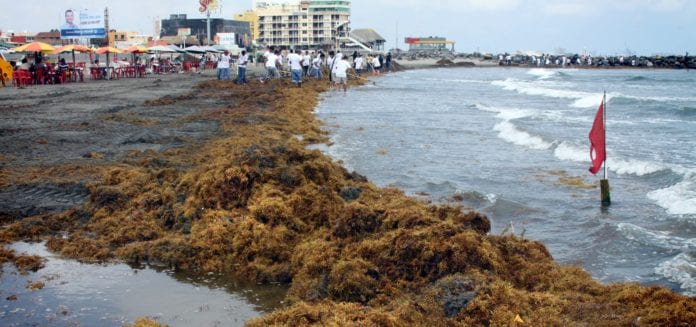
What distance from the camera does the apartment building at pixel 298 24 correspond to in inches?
4914

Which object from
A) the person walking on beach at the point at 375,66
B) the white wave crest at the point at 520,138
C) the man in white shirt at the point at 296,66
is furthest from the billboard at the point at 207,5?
the white wave crest at the point at 520,138

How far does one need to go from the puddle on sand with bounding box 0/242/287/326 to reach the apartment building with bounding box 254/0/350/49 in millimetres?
118378

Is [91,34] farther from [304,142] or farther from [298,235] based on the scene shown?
[298,235]

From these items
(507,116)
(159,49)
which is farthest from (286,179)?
(159,49)

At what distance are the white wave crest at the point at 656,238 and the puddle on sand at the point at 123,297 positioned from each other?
15.1 feet

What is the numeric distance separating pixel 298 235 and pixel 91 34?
4200 cm

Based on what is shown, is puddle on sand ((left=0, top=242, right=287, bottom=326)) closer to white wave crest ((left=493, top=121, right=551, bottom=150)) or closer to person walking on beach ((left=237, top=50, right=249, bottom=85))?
white wave crest ((left=493, top=121, right=551, bottom=150))

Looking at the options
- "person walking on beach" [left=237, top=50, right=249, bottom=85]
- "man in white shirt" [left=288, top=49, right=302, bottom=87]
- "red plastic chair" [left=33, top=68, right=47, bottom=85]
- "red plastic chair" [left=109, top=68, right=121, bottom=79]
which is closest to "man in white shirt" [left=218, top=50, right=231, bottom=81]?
"person walking on beach" [left=237, top=50, right=249, bottom=85]

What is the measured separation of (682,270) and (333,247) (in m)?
3.59

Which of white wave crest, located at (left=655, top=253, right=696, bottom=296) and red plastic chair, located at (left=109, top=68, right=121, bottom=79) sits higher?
red plastic chair, located at (left=109, top=68, right=121, bottom=79)

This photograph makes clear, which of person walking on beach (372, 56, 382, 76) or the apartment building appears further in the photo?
the apartment building

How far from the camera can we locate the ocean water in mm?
7829

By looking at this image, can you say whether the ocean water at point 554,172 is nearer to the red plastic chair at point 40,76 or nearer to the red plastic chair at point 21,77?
the red plastic chair at point 21,77

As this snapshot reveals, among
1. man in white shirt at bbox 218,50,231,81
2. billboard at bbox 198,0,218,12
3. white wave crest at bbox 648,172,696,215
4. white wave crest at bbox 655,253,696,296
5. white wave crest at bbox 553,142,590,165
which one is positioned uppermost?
billboard at bbox 198,0,218,12
